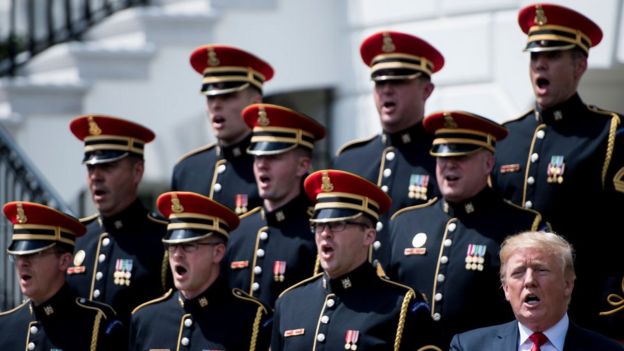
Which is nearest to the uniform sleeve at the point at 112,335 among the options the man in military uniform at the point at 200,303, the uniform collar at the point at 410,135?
the man in military uniform at the point at 200,303

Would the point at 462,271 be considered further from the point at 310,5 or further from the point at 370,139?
the point at 310,5

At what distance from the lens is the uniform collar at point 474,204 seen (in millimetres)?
8953

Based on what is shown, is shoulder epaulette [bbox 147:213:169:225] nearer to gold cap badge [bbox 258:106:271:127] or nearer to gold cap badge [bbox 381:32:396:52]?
gold cap badge [bbox 258:106:271:127]

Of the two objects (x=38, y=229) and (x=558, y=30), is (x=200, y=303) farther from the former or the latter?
(x=558, y=30)

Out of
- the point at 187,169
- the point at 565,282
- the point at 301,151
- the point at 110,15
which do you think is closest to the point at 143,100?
the point at 110,15

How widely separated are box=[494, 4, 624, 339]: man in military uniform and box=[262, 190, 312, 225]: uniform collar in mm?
1037

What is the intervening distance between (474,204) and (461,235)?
16cm

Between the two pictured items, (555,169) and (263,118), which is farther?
(263,118)

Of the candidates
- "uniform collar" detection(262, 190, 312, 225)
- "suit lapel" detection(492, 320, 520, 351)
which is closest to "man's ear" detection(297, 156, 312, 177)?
"uniform collar" detection(262, 190, 312, 225)

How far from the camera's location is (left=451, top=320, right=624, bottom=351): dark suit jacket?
7.41m

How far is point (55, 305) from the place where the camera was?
951 cm

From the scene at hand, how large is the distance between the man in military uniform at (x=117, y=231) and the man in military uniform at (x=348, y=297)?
133 centimetres

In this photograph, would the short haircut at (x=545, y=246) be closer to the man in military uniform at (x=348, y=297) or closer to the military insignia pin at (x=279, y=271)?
the man in military uniform at (x=348, y=297)

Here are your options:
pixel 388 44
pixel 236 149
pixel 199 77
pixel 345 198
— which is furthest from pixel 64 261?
pixel 199 77
